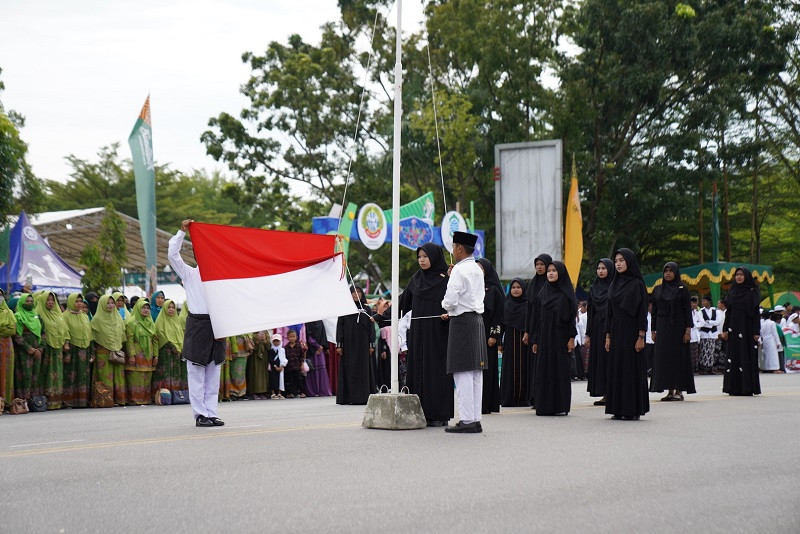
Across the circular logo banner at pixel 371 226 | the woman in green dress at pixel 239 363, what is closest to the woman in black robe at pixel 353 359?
the woman in green dress at pixel 239 363

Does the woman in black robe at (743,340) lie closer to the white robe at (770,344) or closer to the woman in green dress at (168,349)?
the woman in green dress at (168,349)

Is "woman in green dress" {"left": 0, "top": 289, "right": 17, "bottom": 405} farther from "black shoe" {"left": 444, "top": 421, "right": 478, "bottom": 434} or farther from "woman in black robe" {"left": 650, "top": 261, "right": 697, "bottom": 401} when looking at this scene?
"woman in black robe" {"left": 650, "top": 261, "right": 697, "bottom": 401}

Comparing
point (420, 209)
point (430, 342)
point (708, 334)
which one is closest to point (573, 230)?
point (708, 334)

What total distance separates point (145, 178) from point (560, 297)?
36.1ft

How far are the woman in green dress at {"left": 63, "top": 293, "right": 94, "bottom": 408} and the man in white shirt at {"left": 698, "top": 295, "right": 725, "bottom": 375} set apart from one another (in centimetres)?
1732

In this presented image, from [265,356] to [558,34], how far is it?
63.8ft

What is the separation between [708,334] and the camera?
94.0 ft

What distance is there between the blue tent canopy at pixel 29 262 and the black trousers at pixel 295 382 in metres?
7.14

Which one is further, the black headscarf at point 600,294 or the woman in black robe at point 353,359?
the woman in black robe at point 353,359

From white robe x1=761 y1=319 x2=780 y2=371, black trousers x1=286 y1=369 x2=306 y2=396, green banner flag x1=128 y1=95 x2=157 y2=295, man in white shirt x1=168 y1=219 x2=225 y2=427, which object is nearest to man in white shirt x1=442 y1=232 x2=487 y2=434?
man in white shirt x1=168 y1=219 x2=225 y2=427

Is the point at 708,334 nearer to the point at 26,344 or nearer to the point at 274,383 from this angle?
the point at 274,383

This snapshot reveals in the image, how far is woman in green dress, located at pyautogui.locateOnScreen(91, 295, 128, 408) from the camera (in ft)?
55.1

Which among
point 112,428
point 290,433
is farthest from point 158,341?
point 290,433

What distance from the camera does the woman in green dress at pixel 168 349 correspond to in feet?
58.0
